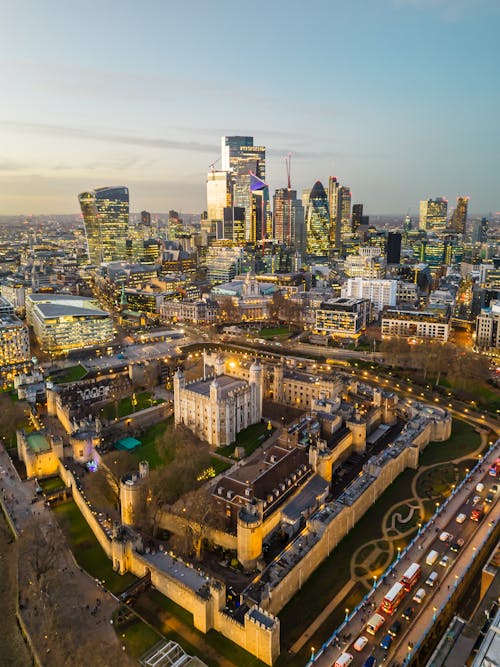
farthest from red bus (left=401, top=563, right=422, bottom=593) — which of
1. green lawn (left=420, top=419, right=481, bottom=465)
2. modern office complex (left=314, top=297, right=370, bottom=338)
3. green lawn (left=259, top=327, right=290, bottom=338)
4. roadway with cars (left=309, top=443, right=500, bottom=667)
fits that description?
green lawn (left=259, top=327, right=290, bottom=338)

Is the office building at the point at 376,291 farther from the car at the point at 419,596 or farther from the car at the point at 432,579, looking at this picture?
the car at the point at 419,596

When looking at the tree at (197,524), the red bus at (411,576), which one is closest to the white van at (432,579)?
the red bus at (411,576)

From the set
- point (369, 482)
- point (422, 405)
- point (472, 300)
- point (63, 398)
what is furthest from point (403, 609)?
point (472, 300)

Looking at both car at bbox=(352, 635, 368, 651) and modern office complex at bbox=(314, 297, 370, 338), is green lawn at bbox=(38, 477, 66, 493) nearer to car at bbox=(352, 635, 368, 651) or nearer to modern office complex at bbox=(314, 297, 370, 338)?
car at bbox=(352, 635, 368, 651)

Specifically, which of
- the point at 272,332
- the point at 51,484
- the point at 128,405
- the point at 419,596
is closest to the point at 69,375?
the point at 128,405

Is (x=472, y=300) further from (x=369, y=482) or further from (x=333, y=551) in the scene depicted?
(x=333, y=551)
